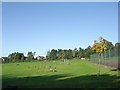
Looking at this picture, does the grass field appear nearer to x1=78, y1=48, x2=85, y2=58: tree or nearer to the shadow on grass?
the shadow on grass

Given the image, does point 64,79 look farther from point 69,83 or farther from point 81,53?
point 81,53

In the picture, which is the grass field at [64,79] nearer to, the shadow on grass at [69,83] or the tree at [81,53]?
the shadow on grass at [69,83]

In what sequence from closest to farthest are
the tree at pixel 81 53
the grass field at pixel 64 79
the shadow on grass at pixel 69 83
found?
the shadow on grass at pixel 69 83 → the grass field at pixel 64 79 → the tree at pixel 81 53

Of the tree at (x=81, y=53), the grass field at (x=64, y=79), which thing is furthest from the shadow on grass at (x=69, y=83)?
the tree at (x=81, y=53)

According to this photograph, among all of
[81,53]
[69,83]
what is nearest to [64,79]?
[69,83]

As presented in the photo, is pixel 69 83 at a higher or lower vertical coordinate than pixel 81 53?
lower

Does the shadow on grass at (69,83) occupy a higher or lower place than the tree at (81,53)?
lower

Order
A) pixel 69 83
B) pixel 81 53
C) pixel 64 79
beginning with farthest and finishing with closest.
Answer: pixel 81 53
pixel 64 79
pixel 69 83

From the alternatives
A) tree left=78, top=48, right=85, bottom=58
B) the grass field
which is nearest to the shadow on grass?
the grass field

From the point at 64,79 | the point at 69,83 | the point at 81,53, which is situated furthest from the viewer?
the point at 81,53

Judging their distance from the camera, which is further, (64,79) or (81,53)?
(81,53)

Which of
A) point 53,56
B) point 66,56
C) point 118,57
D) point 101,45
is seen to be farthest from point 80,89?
point 53,56

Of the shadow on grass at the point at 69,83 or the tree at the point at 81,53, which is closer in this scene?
the shadow on grass at the point at 69,83

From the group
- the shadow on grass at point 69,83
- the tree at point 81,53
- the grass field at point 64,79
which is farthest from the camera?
the tree at point 81,53
